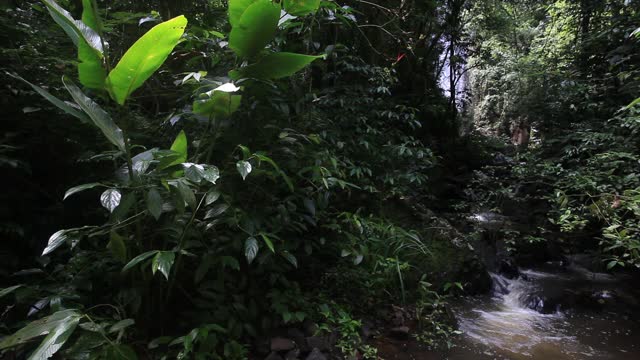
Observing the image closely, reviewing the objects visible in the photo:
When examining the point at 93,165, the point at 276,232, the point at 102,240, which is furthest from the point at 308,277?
the point at 93,165

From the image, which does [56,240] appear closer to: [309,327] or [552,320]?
[309,327]

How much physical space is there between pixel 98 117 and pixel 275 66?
3.05 feet

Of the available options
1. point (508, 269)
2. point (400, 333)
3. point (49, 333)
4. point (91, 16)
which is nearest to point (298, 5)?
point (91, 16)

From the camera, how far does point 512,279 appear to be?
5.41 metres

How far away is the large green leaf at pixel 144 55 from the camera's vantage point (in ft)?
5.56

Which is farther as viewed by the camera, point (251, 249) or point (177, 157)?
point (251, 249)

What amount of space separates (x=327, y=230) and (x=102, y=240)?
1.58 meters

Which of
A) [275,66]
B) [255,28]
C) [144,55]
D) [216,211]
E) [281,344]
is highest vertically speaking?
[255,28]

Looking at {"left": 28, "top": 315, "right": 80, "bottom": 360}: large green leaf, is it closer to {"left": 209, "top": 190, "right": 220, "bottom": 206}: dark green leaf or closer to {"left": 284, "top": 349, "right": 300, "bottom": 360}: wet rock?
{"left": 209, "top": 190, "right": 220, "bottom": 206}: dark green leaf

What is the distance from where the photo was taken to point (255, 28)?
6.41 feet

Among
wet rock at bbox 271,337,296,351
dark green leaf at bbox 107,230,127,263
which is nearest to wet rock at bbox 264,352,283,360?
wet rock at bbox 271,337,296,351

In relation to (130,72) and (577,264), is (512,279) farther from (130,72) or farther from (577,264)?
(130,72)

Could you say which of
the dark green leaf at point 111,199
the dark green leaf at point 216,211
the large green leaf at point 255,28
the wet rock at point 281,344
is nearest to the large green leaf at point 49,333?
the dark green leaf at point 111,199

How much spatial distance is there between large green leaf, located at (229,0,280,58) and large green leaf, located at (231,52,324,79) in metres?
0.09
